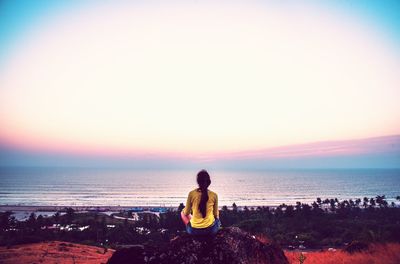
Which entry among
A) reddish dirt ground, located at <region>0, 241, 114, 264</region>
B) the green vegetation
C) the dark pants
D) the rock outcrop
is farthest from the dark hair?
the green vegetation

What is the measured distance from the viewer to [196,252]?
6.09 metres

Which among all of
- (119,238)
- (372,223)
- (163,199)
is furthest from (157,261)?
(163,199)

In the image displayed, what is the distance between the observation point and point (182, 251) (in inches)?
239

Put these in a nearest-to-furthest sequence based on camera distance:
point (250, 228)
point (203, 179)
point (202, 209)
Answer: point (203, 179), point (202, 209), point (250, 228)

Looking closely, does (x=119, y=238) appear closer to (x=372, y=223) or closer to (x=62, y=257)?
(x=62, y=257)

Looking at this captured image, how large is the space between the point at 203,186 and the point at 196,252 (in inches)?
53.8

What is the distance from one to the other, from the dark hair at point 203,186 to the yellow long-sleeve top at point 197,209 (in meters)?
0.06

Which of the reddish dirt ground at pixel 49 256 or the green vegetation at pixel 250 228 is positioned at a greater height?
the reddish dirt ground at pixel 49 256

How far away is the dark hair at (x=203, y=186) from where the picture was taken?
5789mm

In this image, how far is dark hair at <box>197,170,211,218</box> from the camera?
5.79 metres

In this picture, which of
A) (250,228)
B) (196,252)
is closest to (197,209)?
(196,252)

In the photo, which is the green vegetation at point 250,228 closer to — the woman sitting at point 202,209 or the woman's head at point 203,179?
the woman sitting at point 202,209

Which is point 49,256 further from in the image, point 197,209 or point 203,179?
point 203,179

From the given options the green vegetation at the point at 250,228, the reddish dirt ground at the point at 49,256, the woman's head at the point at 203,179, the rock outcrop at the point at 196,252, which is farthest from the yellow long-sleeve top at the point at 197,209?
the green vegetation at the point at 250,228
